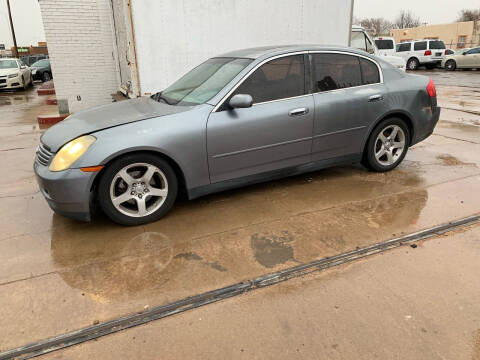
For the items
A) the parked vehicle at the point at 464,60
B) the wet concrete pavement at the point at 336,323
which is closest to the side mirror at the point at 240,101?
the wet concrete pavement at the point at 336,323

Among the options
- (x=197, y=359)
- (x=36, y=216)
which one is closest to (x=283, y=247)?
(x=197, y=359)

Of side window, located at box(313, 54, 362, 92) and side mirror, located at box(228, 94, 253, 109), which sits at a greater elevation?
side window, located at box(313, 54, 362, 92)

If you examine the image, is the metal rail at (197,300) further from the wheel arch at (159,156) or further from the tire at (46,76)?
the tire at (46,76)

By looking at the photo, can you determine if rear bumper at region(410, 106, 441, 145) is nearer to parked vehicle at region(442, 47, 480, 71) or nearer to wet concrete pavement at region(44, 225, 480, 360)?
wet concrete pavement at region(44, 225, 480, 360)

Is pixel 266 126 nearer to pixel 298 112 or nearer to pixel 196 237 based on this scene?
pixel 298 112

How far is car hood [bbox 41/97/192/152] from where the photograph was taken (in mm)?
3451

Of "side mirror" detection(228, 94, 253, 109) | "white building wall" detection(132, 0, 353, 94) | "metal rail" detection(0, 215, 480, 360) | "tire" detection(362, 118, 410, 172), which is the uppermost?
"white building wall" detection(132, 0, 353, 94)

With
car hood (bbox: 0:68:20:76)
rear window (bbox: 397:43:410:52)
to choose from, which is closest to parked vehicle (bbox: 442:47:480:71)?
rear window (bbox: 397:43:410:52)

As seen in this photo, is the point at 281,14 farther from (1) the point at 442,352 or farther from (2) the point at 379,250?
(1) the point at 442,352

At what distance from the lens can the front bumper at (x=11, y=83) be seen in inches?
703

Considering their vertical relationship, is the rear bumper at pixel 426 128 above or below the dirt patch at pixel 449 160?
above

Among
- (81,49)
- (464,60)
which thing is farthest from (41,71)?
(464,60)

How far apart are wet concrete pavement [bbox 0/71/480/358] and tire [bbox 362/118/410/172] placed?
0.16 meters

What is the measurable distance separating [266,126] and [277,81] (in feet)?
1.79
